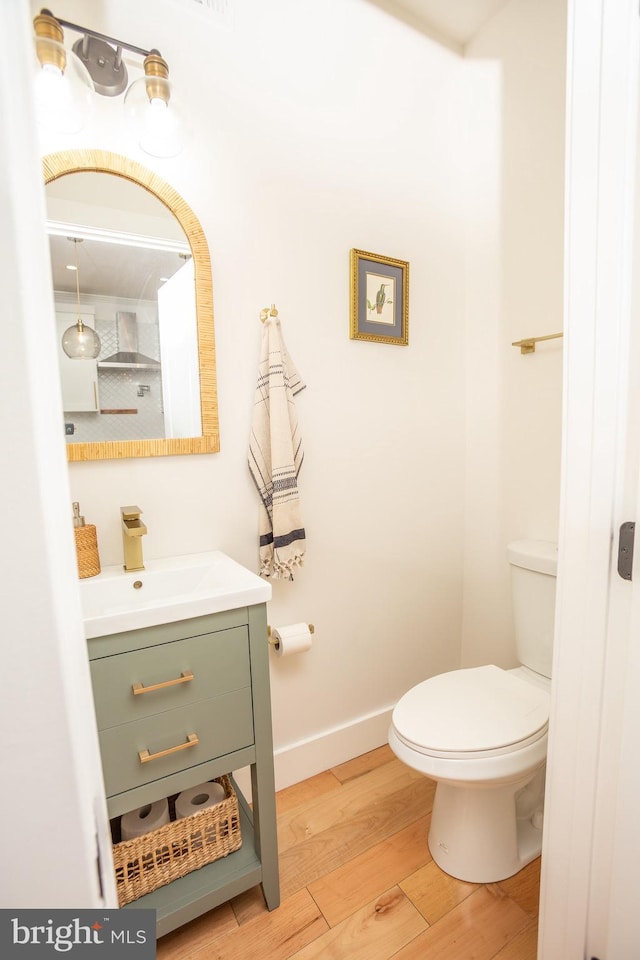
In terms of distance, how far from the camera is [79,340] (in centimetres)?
130

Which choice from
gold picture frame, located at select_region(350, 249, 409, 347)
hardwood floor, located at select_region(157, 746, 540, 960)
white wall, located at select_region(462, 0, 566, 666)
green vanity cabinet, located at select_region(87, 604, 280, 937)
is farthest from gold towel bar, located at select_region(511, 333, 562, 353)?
hardwood floor, located at select_region(157, 746, 540, 960)

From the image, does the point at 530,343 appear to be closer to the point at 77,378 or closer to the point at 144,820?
the point at 77,378

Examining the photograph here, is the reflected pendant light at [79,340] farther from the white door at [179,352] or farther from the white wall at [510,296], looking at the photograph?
the white wall at [510,296]

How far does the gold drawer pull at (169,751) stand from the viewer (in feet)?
3.54

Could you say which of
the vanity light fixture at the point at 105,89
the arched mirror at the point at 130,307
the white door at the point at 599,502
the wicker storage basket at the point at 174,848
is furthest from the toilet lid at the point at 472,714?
the vanity light fixture at the point at 105,89

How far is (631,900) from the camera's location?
0.85 meters

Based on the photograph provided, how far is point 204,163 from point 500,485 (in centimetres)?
158

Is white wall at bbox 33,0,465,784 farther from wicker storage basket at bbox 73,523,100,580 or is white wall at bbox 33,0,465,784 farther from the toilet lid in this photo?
the toilet lid

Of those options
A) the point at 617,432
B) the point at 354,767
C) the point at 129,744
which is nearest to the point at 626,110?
the point at 617,432

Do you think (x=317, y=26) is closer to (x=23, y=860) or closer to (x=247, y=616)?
(x=247, y=616)

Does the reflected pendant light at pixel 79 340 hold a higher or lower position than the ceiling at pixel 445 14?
lower

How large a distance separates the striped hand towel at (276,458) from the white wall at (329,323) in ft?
0.17

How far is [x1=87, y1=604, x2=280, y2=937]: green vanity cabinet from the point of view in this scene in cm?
105

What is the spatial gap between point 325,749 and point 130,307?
1.72m
